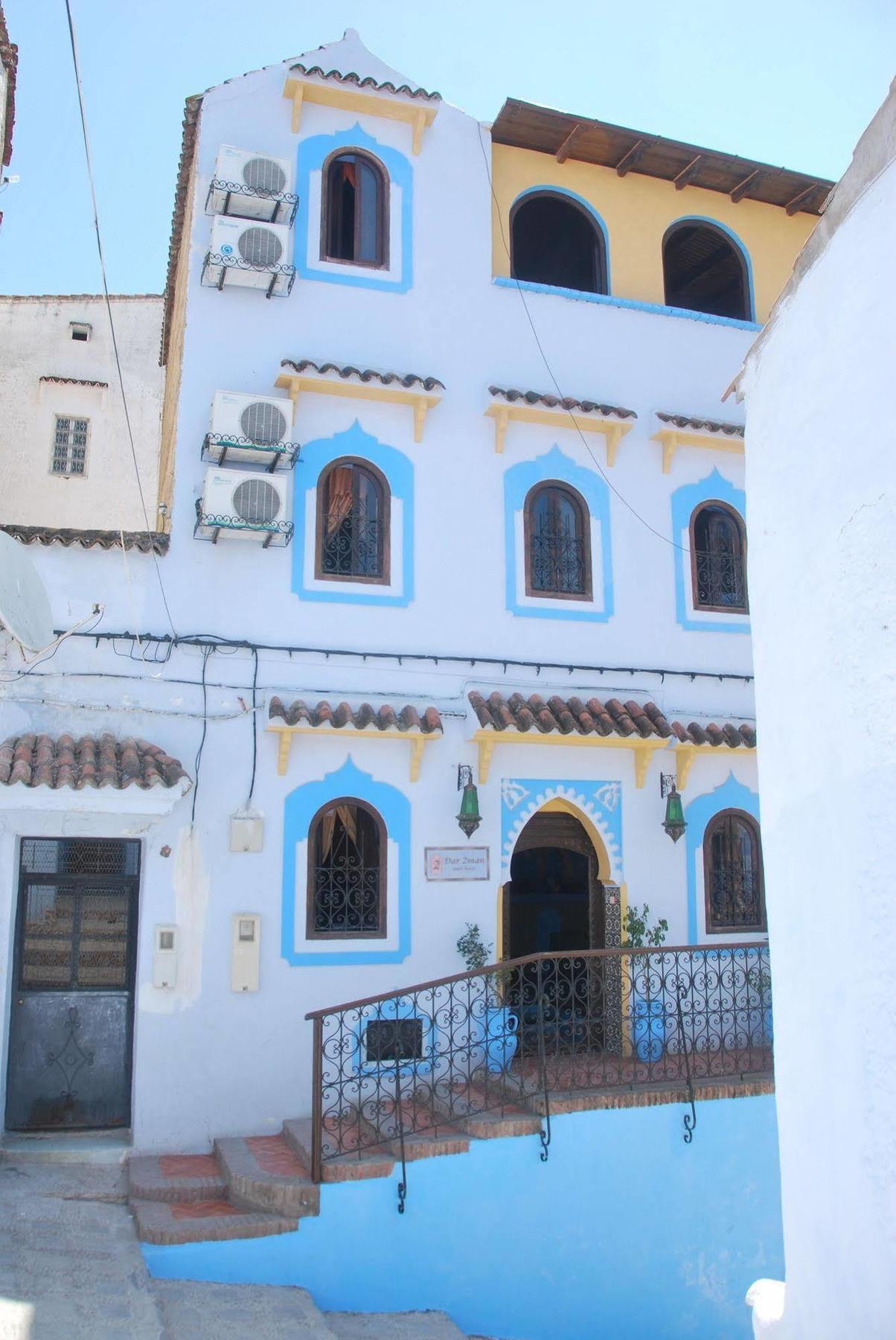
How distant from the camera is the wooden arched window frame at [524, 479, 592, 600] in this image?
1132 centimetres

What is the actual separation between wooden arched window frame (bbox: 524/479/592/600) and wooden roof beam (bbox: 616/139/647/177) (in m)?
3.93

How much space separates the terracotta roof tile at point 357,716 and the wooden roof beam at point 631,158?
6739mm

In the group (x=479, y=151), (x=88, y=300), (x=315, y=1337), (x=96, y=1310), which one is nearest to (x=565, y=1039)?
(x=315, y=1337)

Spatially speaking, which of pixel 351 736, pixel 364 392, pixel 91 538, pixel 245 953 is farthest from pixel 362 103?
pixel 245 953

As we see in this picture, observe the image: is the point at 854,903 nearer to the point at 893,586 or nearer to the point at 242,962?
the point at 893,586

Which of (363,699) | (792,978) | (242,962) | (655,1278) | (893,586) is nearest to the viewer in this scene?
(893,586)

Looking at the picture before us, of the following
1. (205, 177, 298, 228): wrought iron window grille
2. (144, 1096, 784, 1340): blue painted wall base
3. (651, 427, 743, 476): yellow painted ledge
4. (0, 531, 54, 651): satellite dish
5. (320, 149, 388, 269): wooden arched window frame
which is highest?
(320, 149, 388, 269): wooden arched window frame

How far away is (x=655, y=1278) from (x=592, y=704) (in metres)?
4.91

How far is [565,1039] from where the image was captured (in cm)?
1034

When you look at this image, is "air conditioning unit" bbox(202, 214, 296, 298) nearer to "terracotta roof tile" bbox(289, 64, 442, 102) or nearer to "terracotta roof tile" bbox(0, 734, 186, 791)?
"terracotta roof tile" bbox(289, 64, 442, 102)

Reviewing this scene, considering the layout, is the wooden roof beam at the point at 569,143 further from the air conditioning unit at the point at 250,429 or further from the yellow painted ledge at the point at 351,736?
the yellow painted ledge at the point at 351,736

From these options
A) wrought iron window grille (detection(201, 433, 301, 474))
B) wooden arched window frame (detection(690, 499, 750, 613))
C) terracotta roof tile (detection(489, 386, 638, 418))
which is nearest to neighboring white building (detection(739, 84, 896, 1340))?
wrought iron window grille (detection(201, 433, 301, 474))

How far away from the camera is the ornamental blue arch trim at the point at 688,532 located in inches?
459

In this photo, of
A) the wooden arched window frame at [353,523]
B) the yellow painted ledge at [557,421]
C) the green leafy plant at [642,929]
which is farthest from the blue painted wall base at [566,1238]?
the yellow painted ledge at [557,421]
